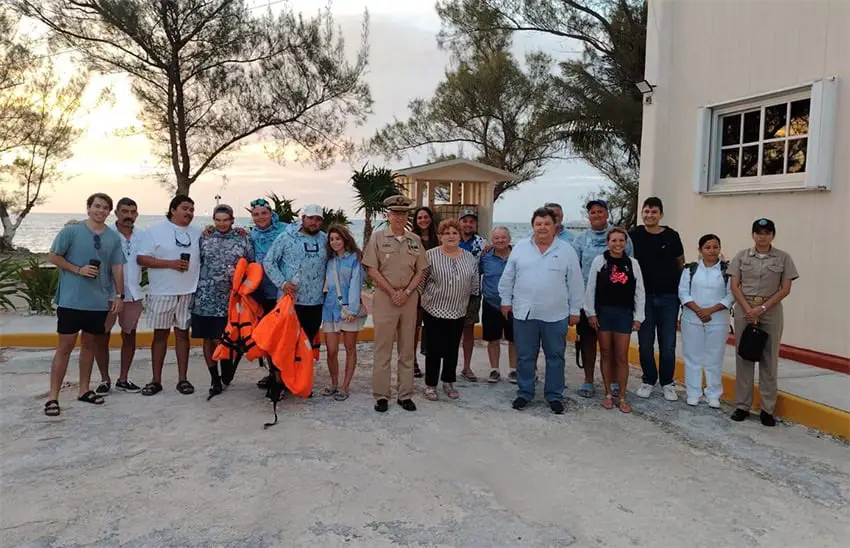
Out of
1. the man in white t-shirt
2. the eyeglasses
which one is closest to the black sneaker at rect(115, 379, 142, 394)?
the man in white t-shirt

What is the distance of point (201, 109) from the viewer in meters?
15.1

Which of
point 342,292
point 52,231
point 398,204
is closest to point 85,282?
point 342,292

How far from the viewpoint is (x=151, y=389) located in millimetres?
5309

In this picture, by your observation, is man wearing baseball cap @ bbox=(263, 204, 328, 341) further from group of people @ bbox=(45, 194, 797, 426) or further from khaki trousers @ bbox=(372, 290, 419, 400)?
khaki trousers @ bbox=(372, 290, 419, 400)

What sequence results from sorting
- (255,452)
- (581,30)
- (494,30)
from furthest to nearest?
(494,30)
(581,30)
(255,452)

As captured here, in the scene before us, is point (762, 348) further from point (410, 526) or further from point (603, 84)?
point (603, 84)


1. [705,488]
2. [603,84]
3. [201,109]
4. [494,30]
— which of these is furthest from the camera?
[494,30]

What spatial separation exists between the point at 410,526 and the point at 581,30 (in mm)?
16665

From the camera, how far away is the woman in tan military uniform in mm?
4812

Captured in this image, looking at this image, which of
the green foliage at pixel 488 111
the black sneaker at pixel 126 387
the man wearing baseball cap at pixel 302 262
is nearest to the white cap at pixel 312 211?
the man wearing baseball cap at pixel 302 262

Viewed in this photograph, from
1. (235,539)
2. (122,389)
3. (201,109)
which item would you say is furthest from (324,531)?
(201,109)

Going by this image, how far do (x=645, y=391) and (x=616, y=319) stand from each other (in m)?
0.88

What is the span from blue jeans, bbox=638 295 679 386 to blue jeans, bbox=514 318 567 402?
2.74 feet

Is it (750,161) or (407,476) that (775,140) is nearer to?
(750,161)
